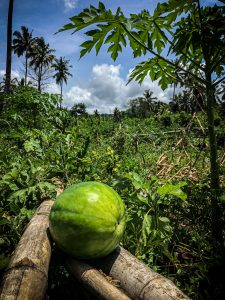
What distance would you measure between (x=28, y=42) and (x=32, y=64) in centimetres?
412

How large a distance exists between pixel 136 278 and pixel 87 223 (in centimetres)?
39

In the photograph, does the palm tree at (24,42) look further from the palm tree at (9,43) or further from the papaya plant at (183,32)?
the papaya plant at (183,32)

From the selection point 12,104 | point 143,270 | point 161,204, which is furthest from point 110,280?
point 12,104

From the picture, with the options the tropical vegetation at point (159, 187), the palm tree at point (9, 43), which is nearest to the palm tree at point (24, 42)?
the palm tree at point (9, 43)

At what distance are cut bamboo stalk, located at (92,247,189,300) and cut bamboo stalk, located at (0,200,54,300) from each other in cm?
36

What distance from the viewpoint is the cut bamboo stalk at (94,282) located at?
1.27 metres

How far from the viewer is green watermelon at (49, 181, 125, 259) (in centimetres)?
152

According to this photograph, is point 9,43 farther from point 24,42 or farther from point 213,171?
point 24,42

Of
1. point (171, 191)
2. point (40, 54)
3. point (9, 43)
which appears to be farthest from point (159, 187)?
point (40, 54)

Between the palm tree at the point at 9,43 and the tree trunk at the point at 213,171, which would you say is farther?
the palm tree at the point at 9,43

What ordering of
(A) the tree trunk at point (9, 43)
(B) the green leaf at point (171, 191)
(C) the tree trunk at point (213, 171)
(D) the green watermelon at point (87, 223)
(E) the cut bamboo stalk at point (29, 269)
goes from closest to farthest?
(E) the cut bamboo stalk at point (29, 269) → (D) the green watermelon at point (87, 223) → (B) the green leaf at point (171, 191) → (C) the tree trunk at point (213, 171) → (A) the tree trunk at point (9, 43)

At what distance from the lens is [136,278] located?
1399mm

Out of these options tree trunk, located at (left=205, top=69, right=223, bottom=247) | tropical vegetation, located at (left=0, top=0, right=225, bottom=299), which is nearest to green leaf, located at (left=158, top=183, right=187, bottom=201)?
tropical vegetation, located at (left=0, top=0, right=225, bottom=299)

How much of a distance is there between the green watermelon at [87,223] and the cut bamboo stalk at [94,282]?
0.21 feet
